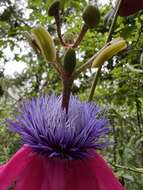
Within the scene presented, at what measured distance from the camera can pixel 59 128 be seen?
2.08ft

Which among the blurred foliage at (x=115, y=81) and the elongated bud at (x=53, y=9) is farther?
the blurred foliage at (x=115, y=81)

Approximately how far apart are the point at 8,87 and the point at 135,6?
4911 mm

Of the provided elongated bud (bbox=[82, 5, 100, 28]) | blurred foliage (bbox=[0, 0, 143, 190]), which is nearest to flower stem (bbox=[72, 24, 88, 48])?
elongated bud (bbox=[82, 5, 100, 28])

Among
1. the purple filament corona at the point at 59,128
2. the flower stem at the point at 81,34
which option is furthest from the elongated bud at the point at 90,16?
the purple filament corona at the point at 59,128

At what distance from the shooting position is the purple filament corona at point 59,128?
0.63 m

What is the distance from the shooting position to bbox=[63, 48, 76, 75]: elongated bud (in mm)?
595

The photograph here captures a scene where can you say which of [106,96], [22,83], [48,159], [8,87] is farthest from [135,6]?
[22,83]

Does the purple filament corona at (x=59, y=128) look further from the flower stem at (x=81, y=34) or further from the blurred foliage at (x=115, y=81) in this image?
the blurred foliage at (x=115, y=81)

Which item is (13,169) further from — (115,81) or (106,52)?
(115,81)

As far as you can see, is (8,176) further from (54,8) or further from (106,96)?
(106,96)

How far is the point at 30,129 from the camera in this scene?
65cm

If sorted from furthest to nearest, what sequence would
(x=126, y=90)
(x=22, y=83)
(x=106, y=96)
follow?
(x=22, y=83) < (x=106, y=96) < (x=126, y=90)

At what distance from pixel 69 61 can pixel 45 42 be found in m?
0.04

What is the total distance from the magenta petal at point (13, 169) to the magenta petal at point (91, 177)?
2.1 inches
